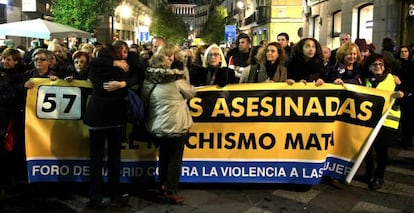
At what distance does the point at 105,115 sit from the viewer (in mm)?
5344

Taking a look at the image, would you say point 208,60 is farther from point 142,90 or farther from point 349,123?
point 349,123

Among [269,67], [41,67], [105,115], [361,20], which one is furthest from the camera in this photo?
[361,20]

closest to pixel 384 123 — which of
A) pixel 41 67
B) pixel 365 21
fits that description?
pixel 41 67

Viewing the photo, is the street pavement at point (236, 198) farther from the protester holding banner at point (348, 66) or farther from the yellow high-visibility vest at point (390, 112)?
the protester holding banner at point (348, 66)

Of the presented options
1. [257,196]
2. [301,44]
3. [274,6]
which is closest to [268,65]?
[301,44]

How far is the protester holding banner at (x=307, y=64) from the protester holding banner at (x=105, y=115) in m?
2.44

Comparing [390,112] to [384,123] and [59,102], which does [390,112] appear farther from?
[59,102]

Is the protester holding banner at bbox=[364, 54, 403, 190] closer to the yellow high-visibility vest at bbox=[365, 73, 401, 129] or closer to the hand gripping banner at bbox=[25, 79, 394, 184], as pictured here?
the yellow high-visibility vest at bbox=[365, 73, 401, 129]

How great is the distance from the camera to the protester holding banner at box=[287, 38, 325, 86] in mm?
6746

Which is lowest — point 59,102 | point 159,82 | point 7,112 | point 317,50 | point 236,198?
point 236,198

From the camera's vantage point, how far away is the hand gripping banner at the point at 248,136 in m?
6.05

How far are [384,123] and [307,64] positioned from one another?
49.3 inches

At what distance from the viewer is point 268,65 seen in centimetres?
685

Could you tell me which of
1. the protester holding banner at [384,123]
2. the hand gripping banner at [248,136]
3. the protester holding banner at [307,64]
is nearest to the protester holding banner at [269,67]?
the protester holding banner at [307,64]
